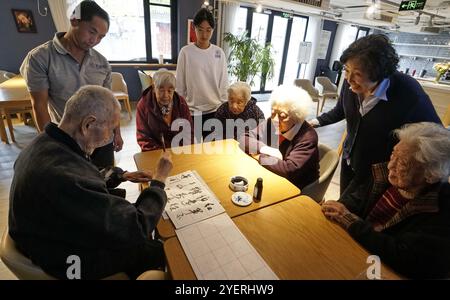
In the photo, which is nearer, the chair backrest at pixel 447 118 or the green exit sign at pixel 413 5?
the chair backrest at pixel 447 118

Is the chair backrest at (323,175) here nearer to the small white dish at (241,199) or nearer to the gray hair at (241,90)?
the small white dish at (241,199)

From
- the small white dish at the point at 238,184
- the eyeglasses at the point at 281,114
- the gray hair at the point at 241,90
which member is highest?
the gray hair at the point at 241,90

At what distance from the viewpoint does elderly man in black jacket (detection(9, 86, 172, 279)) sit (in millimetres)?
733

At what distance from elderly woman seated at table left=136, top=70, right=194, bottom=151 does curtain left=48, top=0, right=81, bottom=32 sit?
3.60m

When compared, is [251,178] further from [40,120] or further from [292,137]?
[40,120]

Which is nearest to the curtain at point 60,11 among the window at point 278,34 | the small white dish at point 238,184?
the window at point 278,34

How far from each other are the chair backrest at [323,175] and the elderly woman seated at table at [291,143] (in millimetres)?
55

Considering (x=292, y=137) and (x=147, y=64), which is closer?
(x=292, y=137)

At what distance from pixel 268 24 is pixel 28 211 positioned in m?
6.97

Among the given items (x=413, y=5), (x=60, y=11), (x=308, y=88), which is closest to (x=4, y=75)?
(x=60, y=11)

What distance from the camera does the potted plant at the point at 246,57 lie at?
5.17 metres

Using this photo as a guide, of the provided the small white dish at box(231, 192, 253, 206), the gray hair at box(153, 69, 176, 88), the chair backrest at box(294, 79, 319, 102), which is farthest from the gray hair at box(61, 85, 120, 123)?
the chair backrest at box(294, 79, 319, 102)
